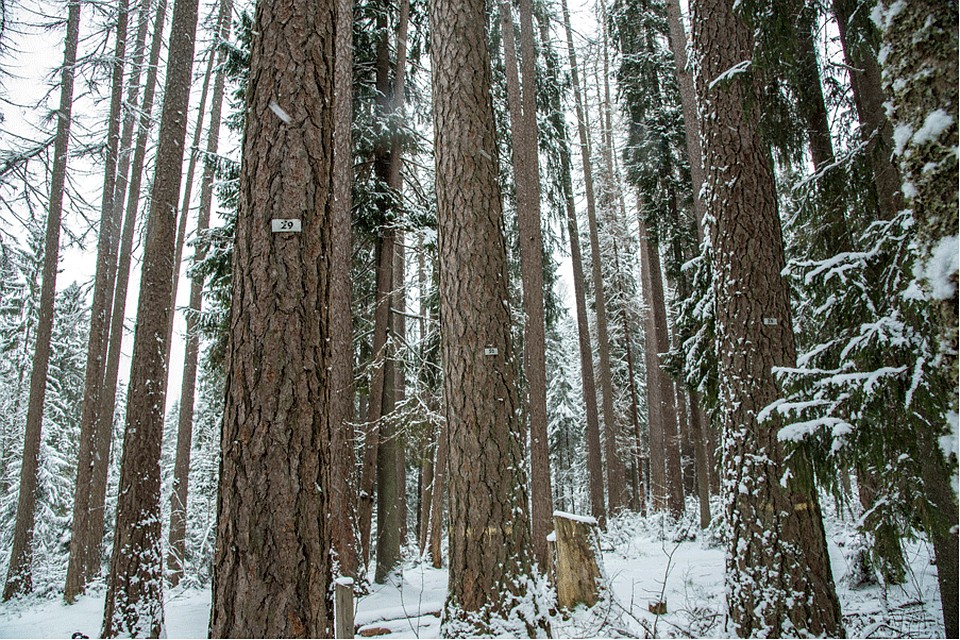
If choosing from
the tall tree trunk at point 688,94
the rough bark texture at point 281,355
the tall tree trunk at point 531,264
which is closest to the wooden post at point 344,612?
the rough bark texture at point 281,355

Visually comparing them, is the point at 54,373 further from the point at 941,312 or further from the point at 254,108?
the point at 941,312

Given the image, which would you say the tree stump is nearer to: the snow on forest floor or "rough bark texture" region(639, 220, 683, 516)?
the snow on forest floor

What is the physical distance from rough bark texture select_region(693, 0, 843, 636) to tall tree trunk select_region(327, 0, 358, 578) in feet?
14.2

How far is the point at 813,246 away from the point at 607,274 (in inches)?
555

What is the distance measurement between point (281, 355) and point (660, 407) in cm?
1412

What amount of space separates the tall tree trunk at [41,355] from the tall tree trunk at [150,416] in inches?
234

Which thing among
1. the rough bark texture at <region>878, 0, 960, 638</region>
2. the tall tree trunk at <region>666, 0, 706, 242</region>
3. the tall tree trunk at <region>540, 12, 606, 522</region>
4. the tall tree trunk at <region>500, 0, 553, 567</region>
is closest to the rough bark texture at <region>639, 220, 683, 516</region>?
the tall tree trunk at <region>540, 12, 606, 522</region>

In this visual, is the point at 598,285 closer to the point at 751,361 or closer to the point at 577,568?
the point at 577,568

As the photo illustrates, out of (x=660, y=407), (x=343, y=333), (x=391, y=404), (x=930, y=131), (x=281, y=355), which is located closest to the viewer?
(x=930, y=131)

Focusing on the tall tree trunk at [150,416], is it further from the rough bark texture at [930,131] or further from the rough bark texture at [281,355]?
the rough bark texture at [930,131]

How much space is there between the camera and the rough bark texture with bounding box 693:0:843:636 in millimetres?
3980

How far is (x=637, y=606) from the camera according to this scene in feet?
19.8

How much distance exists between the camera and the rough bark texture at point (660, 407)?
44.3ft

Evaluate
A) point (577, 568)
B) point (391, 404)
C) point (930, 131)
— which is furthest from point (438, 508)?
point (930, 131)
